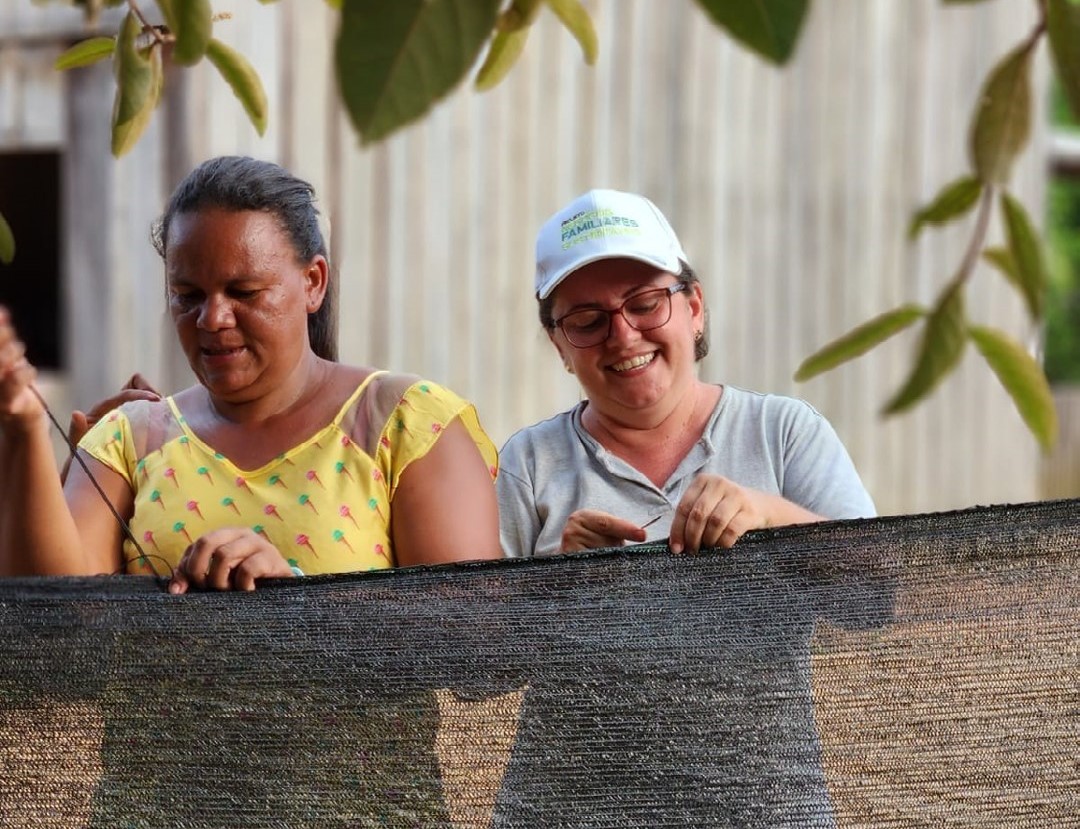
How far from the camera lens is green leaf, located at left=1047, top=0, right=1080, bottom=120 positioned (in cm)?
82

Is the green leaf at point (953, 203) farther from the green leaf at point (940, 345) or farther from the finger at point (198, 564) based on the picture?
the finger at point (198, 564)

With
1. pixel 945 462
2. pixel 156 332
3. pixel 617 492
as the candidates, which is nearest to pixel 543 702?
pixel 617 492

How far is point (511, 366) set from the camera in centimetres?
639

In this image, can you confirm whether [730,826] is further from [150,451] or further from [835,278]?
[835,278]

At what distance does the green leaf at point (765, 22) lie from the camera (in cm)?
80

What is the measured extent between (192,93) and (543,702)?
392 cm

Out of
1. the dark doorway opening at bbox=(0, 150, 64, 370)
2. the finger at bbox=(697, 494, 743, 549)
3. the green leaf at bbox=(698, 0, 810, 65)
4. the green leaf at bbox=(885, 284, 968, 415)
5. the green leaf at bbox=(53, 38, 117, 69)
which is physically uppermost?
the dark doorway opening at bbox=(0, 150, 64, 370)

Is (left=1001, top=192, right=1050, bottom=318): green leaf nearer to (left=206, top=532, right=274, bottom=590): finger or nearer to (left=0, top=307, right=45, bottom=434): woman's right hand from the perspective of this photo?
(left=0, top=307, right=45, bottom=434): woman's right hand

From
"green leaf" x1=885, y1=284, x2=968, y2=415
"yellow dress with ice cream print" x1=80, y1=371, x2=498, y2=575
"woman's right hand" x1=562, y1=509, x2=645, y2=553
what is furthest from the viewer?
"yellow dress with ice cream print" x1=80, y1=371, x2=498, y2=575

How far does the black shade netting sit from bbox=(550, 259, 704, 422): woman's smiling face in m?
0.74

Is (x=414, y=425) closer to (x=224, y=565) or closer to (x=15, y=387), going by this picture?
(x=224, y=565)

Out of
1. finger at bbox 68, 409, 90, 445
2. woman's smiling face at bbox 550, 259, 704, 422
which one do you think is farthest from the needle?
finger at bbox 68, 409, 90, 445

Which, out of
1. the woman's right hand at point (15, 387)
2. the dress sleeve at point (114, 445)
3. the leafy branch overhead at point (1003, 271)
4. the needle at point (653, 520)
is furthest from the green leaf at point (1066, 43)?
the dress sleeve at point (114, 445)

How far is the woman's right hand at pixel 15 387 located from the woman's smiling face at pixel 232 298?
46 centimetres
